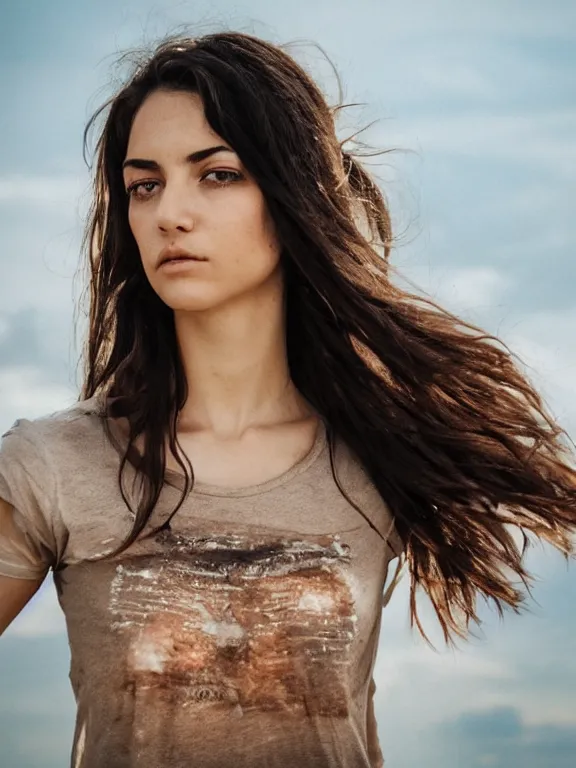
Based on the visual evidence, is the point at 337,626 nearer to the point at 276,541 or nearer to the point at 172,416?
the point at 276,541

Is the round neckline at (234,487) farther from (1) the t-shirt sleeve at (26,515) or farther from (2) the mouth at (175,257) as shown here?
(2) the mouth at (175,257)

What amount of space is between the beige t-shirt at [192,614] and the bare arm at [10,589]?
0.06ft

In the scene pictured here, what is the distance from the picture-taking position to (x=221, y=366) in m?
3.56

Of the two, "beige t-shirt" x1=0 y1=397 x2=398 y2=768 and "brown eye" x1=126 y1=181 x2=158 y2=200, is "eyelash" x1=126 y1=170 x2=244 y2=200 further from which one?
"beige t-shirt" x1=0 y1=397 x2=398 y2=768

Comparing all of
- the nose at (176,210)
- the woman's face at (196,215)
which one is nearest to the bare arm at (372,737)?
the woman's face at (196,215)

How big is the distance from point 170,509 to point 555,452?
1040mm

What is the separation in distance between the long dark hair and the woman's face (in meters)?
0.06

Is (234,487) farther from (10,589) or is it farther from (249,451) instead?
(10,589)

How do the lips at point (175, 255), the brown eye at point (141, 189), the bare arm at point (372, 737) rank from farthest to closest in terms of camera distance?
the bare arm at point (372, 737)
the brown eye at point (141, 189)
the lips at point (175, 255)

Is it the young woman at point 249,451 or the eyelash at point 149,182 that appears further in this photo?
the eyelash at point 149,182

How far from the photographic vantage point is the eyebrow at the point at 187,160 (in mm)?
3428

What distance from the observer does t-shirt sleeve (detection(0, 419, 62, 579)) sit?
3.36 m

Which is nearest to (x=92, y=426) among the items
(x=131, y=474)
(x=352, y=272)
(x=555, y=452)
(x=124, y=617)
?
(x=131, y=474)

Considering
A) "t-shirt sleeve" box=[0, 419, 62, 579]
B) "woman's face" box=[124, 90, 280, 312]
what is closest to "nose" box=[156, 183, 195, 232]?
"woman's face" box=[124, 90, 280, 312]
